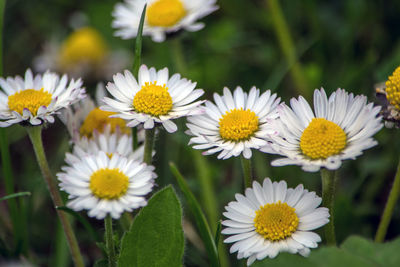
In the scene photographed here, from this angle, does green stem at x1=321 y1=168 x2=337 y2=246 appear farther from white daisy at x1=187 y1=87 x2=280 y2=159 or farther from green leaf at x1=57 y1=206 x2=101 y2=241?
green leaf at x1=57 y1=206 x2=101 y2=241

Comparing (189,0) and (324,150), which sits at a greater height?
(189,0)

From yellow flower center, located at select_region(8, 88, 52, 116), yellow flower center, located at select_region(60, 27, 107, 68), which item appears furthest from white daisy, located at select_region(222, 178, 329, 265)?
yellow flower center, located at select_region(60, 27, 107, 68)

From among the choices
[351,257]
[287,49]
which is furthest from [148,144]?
[287,49]

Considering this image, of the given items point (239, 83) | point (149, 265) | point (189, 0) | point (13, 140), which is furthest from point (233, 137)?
point (13, 140)

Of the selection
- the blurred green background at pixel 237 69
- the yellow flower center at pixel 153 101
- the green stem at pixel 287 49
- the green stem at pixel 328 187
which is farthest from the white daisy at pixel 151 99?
the green stem at pixel 287 49

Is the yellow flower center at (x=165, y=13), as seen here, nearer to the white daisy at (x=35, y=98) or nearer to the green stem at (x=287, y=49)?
the green stem at (x=287, y=49)

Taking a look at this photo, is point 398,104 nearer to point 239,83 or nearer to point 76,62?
point 239,83

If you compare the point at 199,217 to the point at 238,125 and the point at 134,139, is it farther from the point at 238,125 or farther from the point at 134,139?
the point at 134,139
